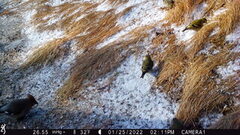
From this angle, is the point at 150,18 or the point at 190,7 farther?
the point at 150,18

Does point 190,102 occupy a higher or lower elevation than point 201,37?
lower

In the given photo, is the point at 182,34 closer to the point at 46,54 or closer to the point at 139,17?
the point at 139,17

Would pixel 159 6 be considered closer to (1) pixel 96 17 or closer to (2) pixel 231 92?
(1) pixel 96 17

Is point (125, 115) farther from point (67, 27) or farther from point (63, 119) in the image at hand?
point (67, 27)

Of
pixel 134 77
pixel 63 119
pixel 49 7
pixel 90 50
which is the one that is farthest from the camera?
pixel 49 7

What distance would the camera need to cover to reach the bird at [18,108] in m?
4.23

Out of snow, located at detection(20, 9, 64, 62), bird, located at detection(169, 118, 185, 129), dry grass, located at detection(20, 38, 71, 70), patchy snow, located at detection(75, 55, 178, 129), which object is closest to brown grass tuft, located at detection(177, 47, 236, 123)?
bird, located at detection(169, 118, 185, 129)

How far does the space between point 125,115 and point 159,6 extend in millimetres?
3340

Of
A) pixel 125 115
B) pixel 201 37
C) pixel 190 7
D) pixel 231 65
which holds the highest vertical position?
pixel 190 7

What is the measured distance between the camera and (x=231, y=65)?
4105 mm

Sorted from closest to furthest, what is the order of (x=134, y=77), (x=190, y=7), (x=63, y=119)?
A: (x=63, y=119) → (x=134, y=77) → (x=190, y=7)

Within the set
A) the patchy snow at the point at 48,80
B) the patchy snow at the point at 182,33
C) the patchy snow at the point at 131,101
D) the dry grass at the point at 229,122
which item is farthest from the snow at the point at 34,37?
the dry grass at the point at 229,122

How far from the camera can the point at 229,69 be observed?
4.08 meters

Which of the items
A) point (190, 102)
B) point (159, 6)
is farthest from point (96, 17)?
point (190, 102)
